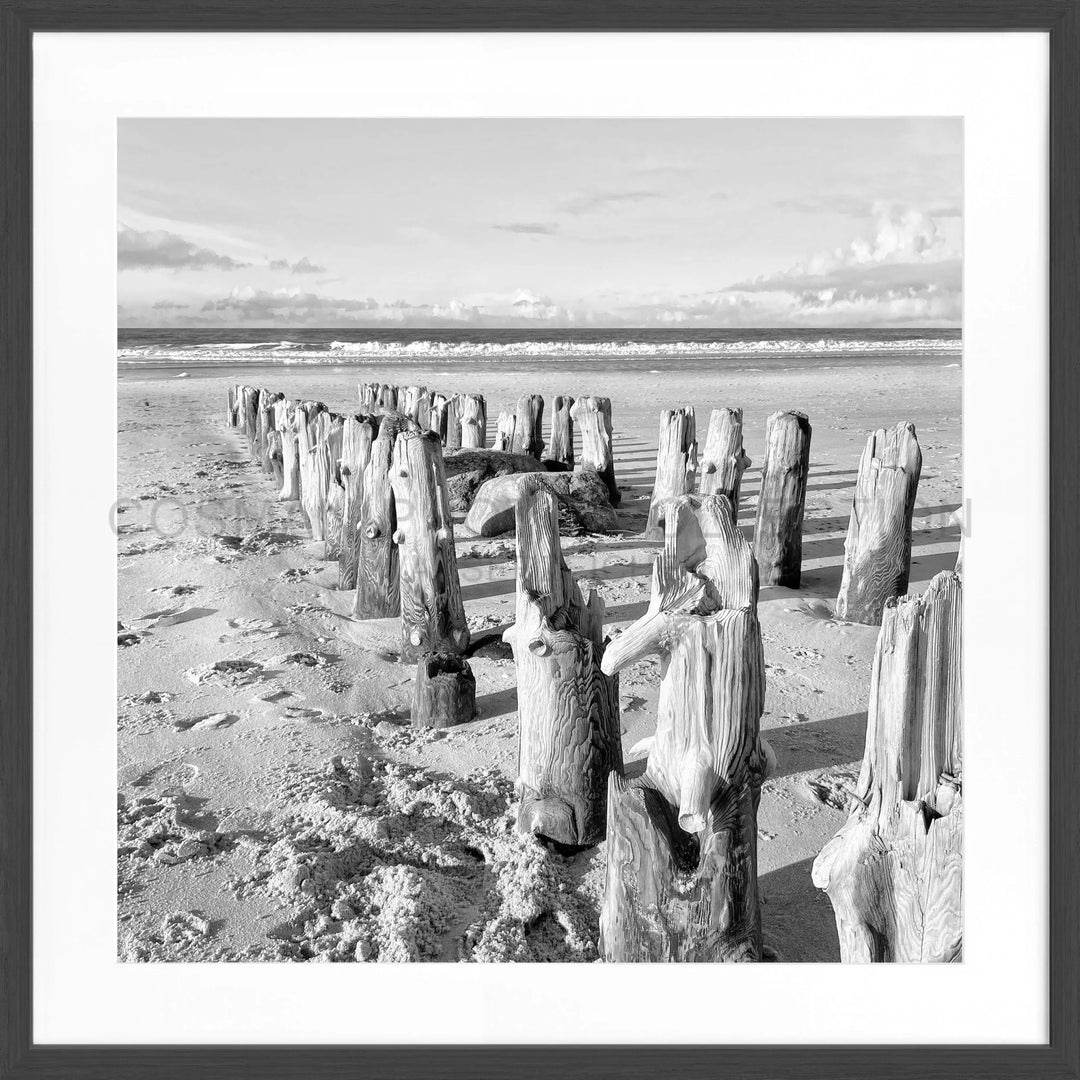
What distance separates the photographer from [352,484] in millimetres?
6215

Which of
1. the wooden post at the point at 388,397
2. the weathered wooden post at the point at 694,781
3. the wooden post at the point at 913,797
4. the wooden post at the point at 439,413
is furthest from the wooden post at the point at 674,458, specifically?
the wooden post at the point at 388,397

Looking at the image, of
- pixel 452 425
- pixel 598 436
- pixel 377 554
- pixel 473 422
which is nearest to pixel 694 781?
pixel 377 554

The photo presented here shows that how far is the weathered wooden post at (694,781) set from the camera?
2.46m

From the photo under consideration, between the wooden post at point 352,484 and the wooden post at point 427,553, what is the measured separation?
1.22 m

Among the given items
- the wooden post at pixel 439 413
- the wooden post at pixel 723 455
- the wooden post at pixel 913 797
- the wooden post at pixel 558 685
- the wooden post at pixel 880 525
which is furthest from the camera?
the wooden post at pixel 439 413

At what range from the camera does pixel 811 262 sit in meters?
23.4

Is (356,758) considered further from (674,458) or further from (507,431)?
(507,431)

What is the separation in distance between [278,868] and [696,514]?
2.01 m

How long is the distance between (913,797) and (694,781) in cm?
58

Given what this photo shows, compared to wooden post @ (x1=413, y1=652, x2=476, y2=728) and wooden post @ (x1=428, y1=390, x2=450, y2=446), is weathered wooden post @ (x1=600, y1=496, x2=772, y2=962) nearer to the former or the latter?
wooden post @ (x1=413, y1=652, x2=476, y2=728)

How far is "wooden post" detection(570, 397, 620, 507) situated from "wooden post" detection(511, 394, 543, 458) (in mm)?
2029

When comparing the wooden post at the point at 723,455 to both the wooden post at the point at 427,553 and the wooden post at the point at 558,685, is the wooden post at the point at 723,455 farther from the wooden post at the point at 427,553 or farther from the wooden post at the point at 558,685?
the wooden post at the point at 558,685
